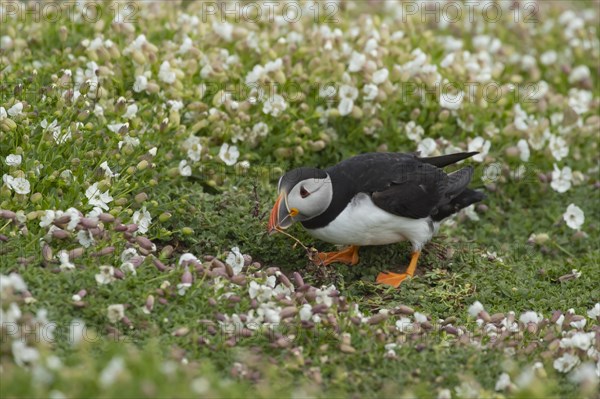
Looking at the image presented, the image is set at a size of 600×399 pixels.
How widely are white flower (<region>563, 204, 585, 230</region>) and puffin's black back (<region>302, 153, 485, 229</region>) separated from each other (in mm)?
1329

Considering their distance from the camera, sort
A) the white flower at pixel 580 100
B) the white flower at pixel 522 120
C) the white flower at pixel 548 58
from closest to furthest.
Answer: the white flower at pixel 522 120 → the white flower at pixel 580 100 → the white flower at pixel 548 58

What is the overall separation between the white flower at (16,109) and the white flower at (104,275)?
1.69 m

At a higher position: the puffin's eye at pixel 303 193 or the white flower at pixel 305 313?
the puffin's eye at pixel 303 193

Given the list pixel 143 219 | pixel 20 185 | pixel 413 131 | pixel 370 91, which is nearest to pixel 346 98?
pixel 370 91

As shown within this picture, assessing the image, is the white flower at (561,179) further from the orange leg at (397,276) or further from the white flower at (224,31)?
the white flower at (224,31)

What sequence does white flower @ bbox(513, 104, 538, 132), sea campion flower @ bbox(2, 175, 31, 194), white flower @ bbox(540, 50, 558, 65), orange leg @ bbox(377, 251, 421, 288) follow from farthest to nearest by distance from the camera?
white flower @ bbox(540, 50, 558, 65) → white flower @ bbox(513, 104, 538, 132) → orange leg @ bbox(377, 251, 421, 288) → sea campion flower @ bbox(2, 175, 31, 194)

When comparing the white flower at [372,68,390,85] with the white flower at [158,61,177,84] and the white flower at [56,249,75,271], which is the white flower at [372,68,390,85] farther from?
the white flower at [56,249,75,271]

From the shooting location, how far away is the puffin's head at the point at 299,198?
6.09 metres

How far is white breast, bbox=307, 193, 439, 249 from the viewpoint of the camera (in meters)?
6.20

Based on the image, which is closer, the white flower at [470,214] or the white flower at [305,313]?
the white flower at [305,313]

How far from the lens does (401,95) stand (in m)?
8.24

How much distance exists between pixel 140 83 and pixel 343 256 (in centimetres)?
225

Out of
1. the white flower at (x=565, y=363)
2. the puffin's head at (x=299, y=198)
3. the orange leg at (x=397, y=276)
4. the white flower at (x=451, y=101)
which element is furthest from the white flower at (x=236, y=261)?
the white flower at (x=451, y=101)

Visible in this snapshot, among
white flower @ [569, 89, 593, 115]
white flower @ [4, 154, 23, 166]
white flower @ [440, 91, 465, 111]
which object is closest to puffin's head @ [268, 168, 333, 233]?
white flower @ [4, 154, 23, 166]
